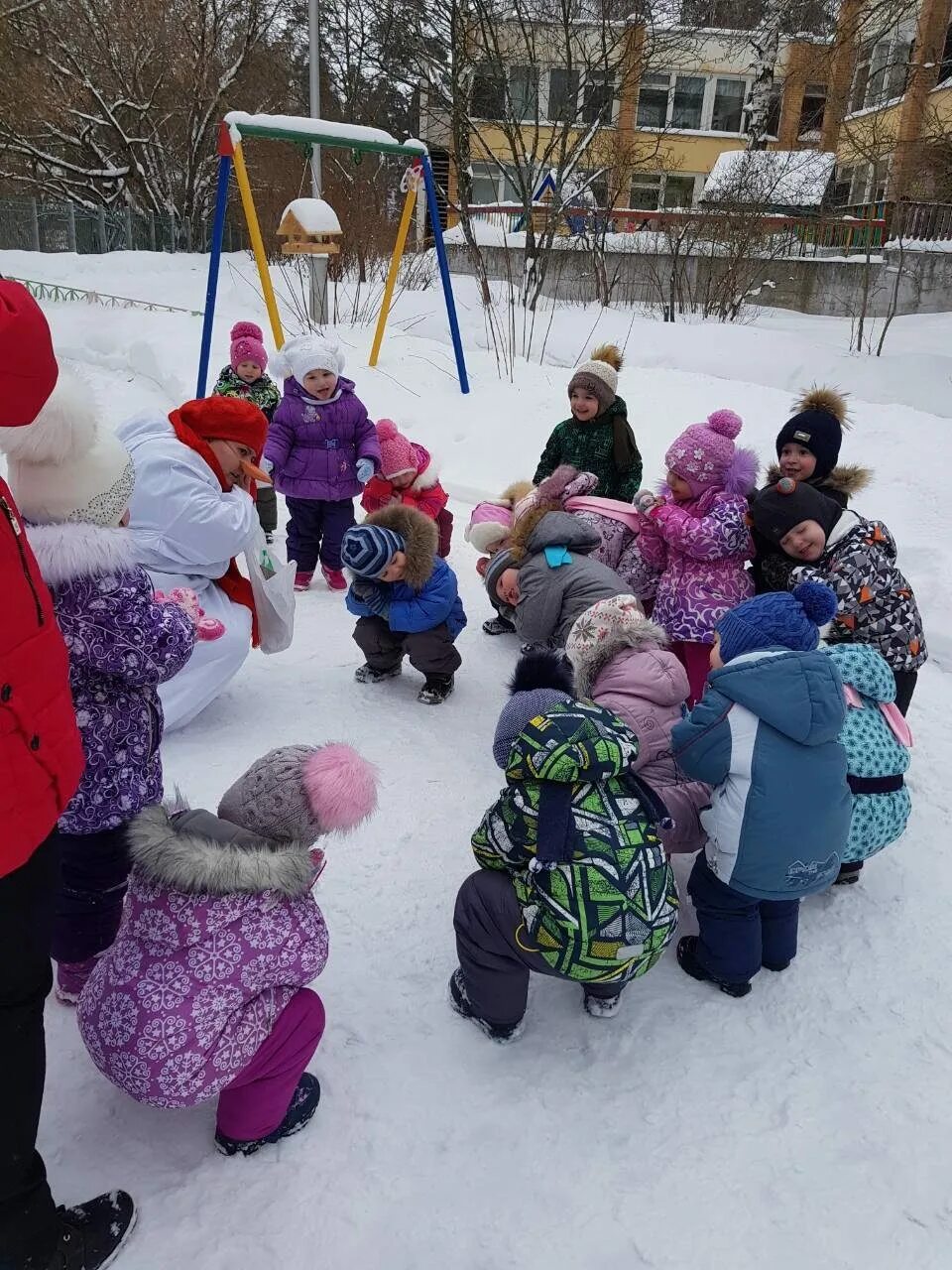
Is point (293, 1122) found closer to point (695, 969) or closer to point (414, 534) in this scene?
point (695, 969)

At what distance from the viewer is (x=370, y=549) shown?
140 inches

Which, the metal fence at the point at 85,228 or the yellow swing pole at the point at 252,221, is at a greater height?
the metal fence at the point at 85,228

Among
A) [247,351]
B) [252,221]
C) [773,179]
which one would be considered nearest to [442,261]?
[252,221]

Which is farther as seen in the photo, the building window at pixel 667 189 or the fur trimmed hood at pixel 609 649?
the building window at pixel 667 189

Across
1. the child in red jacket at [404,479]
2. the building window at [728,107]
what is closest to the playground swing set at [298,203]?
the child in red jacket at [404,479]

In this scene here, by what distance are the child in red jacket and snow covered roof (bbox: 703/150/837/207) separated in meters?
9.21

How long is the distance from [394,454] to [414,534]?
127 cm

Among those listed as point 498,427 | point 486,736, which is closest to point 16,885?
point 486,736

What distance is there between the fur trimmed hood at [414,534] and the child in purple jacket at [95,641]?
165 cm

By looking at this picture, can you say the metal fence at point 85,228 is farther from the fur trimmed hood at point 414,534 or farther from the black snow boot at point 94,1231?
the black snow boot at point 94,1231

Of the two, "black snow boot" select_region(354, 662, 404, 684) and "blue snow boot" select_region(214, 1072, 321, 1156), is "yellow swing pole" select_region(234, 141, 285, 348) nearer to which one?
"black snow boot" select_region(354, 662, 404, 684)

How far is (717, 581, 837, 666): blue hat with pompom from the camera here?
7.38ft

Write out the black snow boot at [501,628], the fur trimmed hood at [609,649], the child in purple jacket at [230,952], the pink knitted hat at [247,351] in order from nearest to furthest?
the child in purple jacket at [230,952] → the fur trimmed hood at [609,649] → the black snow boot at [501,628] → the pink knitted hat at [247,351]

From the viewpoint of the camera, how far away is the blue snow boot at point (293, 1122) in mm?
1791
